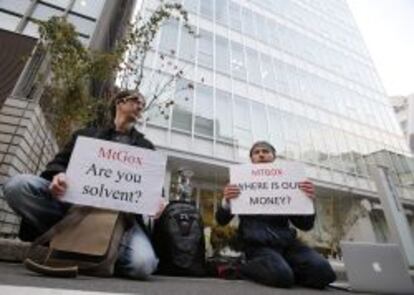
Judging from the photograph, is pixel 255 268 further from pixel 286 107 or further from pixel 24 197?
pixel 286 107

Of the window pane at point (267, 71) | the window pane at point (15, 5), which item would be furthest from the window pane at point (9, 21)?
the window pane at point (267, 71)

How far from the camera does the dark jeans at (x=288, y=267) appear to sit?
253cm

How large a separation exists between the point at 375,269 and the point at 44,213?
257 centimetres

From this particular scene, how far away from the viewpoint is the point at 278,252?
112 inches

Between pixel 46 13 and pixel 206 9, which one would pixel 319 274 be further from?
pixel 206 9

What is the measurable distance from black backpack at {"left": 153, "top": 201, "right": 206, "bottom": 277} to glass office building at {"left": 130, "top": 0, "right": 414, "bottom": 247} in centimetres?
674

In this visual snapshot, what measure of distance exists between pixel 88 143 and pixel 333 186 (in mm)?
13027

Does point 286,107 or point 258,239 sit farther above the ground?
point 286,107

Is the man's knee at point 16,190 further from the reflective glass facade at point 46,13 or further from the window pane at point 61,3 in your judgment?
the window pane at point 61,3

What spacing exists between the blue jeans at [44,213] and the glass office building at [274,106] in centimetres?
737

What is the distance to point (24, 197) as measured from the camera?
2174mm

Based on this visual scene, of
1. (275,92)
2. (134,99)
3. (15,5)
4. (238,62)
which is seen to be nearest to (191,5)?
(238,62)

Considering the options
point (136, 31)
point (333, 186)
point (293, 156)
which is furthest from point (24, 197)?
point (333, 186)

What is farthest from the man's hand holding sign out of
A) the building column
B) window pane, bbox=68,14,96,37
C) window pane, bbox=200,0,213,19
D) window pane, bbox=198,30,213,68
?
window pane, bbox=200,0,213,19
